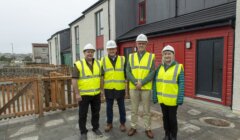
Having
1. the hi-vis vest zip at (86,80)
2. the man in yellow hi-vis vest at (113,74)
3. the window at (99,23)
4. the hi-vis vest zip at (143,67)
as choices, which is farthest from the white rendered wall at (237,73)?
the window at (99,23)

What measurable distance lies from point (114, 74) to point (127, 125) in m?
1.41

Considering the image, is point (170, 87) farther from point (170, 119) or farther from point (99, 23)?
point (99, 23)

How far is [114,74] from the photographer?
3.66 meters

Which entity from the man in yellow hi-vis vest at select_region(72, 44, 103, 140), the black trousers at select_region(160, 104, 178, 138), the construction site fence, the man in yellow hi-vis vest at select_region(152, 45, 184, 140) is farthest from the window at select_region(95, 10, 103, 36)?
the black trousers at select_region(160, 104, 178, 138)

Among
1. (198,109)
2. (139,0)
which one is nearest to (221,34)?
(198,109)

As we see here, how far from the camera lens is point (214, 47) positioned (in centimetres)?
588

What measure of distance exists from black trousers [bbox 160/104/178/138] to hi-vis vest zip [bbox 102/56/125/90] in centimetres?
100

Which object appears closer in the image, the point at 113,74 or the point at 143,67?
the point at 143,67

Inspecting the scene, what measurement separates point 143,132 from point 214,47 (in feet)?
12.9

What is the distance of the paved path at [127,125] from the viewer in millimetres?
3689

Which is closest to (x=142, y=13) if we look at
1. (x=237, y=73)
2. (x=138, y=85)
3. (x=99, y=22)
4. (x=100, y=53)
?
(x=99, y=22)

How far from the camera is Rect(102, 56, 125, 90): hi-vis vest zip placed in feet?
12.0

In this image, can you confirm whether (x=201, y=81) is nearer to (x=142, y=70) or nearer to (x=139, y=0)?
(x=142, y=70)

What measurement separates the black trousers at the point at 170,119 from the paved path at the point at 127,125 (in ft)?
1.39
